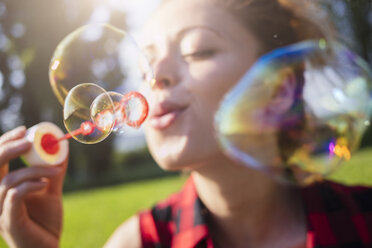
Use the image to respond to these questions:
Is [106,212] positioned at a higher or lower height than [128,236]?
lower

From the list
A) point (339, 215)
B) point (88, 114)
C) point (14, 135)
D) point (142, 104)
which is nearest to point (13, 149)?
point (14, 135)

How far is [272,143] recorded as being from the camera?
1.36m

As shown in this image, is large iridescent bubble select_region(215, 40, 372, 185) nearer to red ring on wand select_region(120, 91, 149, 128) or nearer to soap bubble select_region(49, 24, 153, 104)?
red ring on wand select_region(120, 91, 149, 128)

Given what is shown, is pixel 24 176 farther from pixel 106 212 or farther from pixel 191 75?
pixel 106 212

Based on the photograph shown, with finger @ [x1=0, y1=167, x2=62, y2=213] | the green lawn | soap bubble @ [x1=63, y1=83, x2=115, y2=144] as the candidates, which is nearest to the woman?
finger @ [x1=0, y1=167, x2=62, y2=213]

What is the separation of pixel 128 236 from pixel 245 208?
0.49m

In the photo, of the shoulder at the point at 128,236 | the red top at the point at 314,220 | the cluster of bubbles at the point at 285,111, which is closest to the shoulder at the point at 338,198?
the red top at the point at 314,220

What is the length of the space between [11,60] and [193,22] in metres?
9.30

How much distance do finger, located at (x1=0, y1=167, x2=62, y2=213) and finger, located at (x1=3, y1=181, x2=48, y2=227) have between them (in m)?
0.01

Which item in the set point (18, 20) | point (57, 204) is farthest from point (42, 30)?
point (57, 204)

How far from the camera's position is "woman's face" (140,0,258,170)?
1206 millimetres

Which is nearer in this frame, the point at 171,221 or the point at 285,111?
the point at 285,111

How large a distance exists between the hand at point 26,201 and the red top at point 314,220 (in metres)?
0.35

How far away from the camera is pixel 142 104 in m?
1.24
